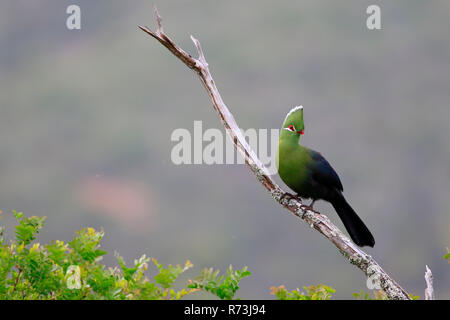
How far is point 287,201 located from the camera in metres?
3.14

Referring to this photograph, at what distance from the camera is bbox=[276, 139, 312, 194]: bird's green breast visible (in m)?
2.99

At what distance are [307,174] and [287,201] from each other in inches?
8.5

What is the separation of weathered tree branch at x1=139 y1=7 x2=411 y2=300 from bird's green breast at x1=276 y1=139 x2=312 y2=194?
105mm

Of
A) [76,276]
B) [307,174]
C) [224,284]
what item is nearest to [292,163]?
[307,174]

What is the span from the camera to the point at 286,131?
118 inches

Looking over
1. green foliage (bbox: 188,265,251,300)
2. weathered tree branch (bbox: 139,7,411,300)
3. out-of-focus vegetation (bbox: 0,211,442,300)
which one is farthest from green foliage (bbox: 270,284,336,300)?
weathered tree branch (bbox: 139,7,411,300)

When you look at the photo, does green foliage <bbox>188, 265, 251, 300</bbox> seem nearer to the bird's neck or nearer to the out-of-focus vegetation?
the out-of-focus vegetation

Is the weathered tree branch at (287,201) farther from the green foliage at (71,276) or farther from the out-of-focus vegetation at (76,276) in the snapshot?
the green foliage at (71,276)

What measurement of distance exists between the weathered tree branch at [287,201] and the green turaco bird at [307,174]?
0.10 meters

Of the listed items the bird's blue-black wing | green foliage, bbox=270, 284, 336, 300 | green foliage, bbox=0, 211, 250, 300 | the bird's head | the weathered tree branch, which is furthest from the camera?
the bird's blue-black wing

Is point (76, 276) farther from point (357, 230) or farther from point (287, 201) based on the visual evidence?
point (357, 230)
